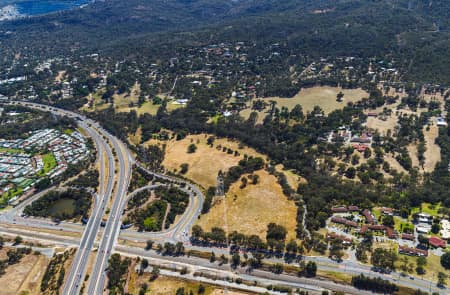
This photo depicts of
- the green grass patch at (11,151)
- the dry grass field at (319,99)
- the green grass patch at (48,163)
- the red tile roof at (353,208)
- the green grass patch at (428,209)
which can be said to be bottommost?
the green grass patch at (48,163)

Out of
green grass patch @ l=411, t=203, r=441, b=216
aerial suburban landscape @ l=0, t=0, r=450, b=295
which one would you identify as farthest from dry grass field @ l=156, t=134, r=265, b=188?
green grass patch @ l=411, t=203, r=441, b=216

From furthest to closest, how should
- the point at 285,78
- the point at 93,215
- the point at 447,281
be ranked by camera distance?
1. the point at 285,78
2. the point at 93,215
3. the point at 447,281

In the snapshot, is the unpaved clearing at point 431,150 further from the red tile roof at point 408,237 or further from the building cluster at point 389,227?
the red tile roof at point 408,237

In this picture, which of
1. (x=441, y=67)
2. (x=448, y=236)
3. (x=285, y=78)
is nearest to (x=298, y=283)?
(x=448, y=236)

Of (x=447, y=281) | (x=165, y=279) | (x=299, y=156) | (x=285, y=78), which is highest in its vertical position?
(x=285, y=78)

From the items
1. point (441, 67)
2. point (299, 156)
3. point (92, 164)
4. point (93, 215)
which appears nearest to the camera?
point (93, 215)

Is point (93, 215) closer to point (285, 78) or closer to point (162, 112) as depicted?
point (162, 112)

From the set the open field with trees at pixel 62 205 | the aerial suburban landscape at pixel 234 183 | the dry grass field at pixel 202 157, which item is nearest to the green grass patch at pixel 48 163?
the aerial suburban landscape at pixel 234 183
